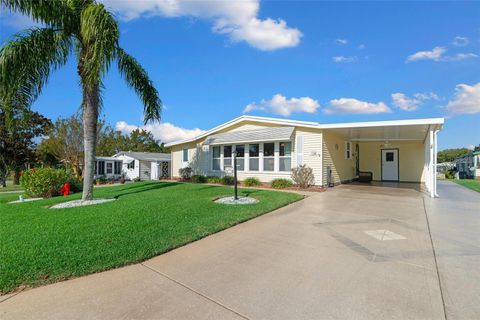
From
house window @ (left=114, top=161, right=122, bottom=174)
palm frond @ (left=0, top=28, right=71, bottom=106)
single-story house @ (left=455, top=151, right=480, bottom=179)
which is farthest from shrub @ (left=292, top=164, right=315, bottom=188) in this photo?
house window @ (left=114, top=161, right=122, bottom=174)

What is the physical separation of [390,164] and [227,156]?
10.7 metres

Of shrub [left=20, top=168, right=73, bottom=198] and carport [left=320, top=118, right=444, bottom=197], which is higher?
carport [left=320, top=118, right=444, bottom=197]

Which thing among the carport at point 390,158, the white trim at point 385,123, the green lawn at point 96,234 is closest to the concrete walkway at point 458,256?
the white trim at point 385,123

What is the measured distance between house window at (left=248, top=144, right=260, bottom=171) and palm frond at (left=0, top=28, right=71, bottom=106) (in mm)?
9401

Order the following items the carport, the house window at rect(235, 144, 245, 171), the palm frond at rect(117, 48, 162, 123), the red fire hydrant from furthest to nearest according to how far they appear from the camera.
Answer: the carport
the house window at rect(235, 144, 245, 171)
the red fire hydrant
the palm frond at rect(117, 48, 162, 123)

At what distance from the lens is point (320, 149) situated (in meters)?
12.0

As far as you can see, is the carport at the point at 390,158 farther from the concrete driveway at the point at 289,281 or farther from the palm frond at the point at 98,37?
the palm frond at the point at 98,37

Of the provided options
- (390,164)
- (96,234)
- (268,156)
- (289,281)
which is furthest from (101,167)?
(289,281)


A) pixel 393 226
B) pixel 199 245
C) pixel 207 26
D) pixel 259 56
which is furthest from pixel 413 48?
pixel 199 245

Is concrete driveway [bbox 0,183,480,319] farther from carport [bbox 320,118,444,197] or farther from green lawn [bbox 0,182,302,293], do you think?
carport [bbox 320,118,444,197]

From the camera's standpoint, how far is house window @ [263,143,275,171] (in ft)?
45.1

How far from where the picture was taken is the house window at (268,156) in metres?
13.8

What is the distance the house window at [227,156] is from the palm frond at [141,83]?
6.09 m

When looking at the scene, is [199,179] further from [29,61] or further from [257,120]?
[29,61]
